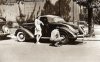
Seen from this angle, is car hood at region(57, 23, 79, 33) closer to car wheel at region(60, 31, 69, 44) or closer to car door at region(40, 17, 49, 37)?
car wheel at region(60, 31, 69, 44)

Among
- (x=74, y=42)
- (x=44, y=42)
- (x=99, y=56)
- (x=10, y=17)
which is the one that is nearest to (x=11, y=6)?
(x=10, y=17)

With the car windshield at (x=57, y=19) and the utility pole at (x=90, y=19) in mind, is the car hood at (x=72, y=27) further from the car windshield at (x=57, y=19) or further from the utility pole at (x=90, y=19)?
the utility pole at (x=90, y=19)

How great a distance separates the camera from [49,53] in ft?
25.0

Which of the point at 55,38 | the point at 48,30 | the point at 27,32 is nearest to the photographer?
the point at 55,38

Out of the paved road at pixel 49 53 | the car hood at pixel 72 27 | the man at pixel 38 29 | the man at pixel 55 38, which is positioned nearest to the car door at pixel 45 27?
the man at pixel 38 29

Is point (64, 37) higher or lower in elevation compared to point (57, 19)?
lower

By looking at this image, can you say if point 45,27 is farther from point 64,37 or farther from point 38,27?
point 64,37

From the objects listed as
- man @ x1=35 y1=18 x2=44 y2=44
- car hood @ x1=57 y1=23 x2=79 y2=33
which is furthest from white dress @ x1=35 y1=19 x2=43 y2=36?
car hood @ x1=57 y1=23 x2=79 y2=33

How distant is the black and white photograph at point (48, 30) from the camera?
7223 mm

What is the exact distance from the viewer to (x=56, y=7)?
26.8ft

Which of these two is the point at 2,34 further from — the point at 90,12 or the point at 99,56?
the point at 99,56

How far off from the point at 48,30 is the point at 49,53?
4.51ft

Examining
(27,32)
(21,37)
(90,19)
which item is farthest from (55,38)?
(90,19)

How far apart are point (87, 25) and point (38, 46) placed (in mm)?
2192
